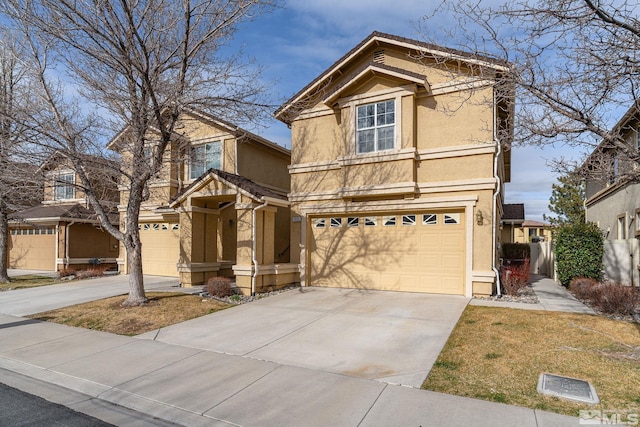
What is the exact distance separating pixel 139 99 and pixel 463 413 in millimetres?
10121

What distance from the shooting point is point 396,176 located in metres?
11.7

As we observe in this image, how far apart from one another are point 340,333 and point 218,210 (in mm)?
9045

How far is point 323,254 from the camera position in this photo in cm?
1331

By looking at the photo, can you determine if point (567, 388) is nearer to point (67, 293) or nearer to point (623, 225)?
Answer: point (623, 225)

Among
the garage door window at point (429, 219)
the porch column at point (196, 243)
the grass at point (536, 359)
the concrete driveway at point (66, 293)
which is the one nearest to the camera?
the grass at point (536, 359)

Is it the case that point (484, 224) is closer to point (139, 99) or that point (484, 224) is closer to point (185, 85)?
point (185, 85)

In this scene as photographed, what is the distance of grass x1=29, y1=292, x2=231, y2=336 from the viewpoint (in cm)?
870

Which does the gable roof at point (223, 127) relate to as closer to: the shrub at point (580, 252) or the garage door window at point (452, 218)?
the garage door window at point (452, 218)

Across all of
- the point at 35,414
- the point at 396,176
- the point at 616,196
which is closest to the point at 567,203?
the point at 616,196

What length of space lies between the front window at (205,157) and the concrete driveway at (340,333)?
7.92 metres

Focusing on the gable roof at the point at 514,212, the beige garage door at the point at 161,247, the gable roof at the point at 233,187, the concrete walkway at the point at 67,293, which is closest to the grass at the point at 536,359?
the gable roof at the point at 233,187

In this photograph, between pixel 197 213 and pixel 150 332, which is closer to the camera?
pixel 150 332

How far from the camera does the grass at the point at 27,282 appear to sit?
15.4m

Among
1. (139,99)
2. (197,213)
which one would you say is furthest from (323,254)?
(139,99)
